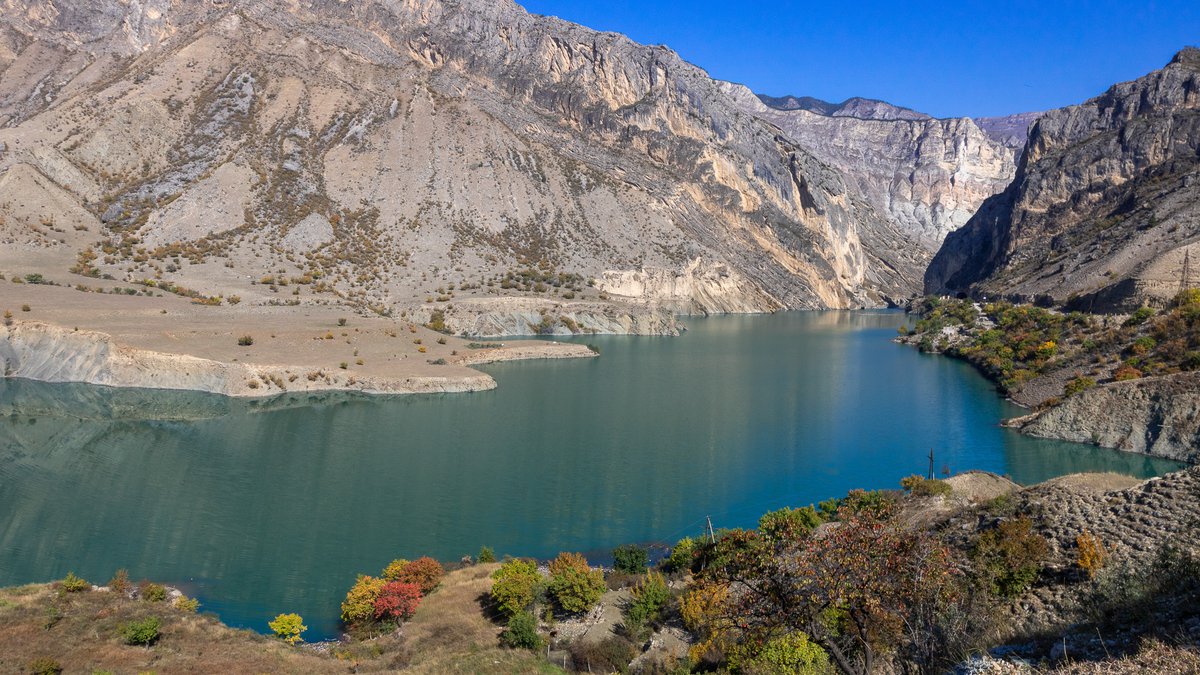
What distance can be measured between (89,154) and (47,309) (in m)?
49.4

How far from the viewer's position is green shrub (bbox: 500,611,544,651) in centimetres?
1720

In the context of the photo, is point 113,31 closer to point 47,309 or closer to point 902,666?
point 47,309

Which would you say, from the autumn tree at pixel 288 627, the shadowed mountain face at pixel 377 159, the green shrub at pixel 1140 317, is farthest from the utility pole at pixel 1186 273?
the autumn tree at pixel 288 627

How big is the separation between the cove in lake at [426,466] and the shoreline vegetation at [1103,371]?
146 cm

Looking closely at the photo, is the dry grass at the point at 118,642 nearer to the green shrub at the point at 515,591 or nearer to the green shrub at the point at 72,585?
the green shrub at the point at 72,585

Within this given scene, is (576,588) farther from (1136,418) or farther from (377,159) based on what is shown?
(377,159)

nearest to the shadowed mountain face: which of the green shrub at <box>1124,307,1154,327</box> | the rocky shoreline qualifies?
the rocky shoreline

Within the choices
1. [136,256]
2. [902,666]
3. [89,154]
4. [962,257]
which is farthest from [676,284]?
[902,666]

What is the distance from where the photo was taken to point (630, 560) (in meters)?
22.1

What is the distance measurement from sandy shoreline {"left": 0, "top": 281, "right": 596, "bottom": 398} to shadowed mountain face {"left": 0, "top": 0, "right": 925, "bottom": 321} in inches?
483

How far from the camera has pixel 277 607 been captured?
20297 millimetres

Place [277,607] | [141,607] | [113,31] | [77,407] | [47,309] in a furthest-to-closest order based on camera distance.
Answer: [113,31] → [47,309] → [77,407] → [277,607] → [141,607]

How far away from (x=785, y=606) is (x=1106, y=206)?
107016 millimetres

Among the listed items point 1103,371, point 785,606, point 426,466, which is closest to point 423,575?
point 426,466
